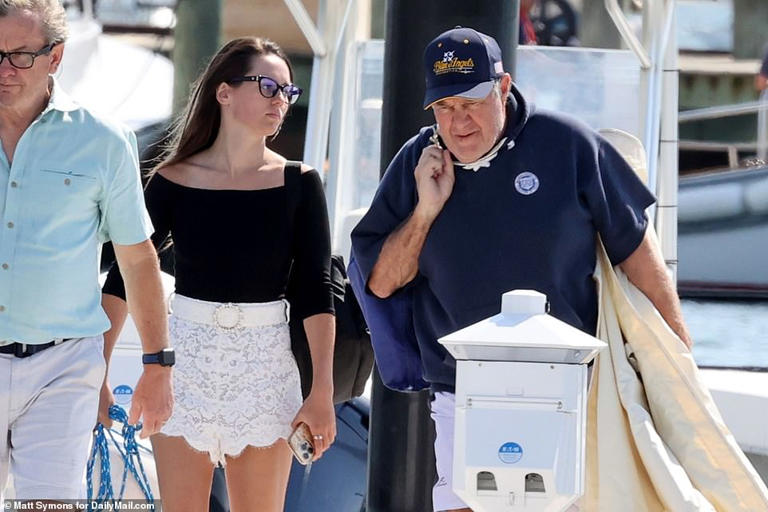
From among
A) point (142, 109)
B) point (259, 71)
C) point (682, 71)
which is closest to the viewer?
point (259, 71)

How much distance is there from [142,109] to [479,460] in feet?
22.1

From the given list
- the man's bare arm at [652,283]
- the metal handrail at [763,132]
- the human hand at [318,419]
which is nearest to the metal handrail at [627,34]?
the man's bare arm at [652,283]

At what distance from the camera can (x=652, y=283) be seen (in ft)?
13.2

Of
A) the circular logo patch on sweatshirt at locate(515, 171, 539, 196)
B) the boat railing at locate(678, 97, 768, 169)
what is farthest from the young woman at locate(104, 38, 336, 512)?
the boat railing at locate(678, 97, 768, 169)

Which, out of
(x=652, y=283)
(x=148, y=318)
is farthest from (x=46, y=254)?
(x=652, y=283)

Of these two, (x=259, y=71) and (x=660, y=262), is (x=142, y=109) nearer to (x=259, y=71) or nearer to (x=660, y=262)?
(x=259, y=71)

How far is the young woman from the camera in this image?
428 cm

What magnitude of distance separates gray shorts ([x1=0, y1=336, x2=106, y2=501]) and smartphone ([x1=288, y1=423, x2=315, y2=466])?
2.04ft

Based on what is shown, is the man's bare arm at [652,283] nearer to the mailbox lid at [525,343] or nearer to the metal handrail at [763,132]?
the mailbox lid at [525,343]

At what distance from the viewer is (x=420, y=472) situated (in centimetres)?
498

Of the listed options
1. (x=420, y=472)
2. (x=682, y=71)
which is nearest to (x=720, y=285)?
(x=682, y=71)

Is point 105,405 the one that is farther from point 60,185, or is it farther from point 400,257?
point 400,257

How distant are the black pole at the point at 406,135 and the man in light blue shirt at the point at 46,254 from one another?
3.97 feet

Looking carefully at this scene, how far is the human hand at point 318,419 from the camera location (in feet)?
13.8
